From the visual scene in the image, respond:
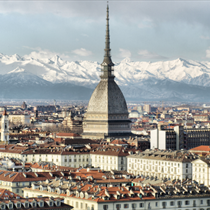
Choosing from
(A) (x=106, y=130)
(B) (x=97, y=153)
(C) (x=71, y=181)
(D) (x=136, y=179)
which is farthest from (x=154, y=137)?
(C) (x=71, y=181)

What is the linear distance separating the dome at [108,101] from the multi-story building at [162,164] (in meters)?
53.5

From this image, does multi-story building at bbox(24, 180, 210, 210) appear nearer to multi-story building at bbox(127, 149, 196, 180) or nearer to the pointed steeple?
multi-story building at bbox(127, 149, 196, 180)

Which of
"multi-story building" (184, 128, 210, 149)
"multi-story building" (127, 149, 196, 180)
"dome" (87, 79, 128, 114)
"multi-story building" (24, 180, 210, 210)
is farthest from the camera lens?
"dome" (87, 79, 128, 114)

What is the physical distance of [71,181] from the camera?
7225 cm

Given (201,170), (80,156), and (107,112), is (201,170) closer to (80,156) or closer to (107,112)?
(80,156)

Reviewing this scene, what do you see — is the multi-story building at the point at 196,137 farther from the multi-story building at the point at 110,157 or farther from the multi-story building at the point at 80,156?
the multi-story building at the point at 110,157

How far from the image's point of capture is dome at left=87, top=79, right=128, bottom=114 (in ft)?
524

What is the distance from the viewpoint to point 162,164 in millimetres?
96625

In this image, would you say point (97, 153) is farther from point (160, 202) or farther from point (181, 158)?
point (160, 202)

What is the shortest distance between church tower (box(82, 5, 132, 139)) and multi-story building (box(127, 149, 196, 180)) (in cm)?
5102

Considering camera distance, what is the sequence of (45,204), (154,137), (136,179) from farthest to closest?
(154,137)
(136,179)
(45,204)

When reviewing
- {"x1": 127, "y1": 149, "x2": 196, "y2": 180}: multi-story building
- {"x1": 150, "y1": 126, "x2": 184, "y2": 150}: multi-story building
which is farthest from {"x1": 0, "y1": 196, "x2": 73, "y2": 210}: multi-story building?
{"x1": 150, "y1": 126, "x2": 184, "y2": 150}: multi-story building

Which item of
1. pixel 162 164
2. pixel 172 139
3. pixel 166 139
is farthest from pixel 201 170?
pixel 172 139

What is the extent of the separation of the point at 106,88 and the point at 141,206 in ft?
327
